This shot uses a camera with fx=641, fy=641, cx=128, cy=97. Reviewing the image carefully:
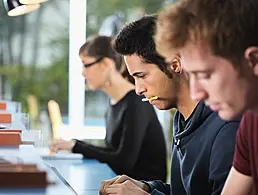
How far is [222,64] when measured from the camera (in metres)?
1.34

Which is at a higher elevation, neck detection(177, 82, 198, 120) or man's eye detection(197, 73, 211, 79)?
man's eye detection(197, 73, 211, 79)

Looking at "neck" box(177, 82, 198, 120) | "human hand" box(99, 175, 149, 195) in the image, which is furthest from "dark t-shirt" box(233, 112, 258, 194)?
"human hand" box(99, 175, 149, 195)

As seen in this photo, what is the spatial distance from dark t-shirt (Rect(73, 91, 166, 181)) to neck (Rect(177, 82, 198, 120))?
1369 millimetres

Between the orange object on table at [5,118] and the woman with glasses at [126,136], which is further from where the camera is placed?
the woman with glasses at [126,136]

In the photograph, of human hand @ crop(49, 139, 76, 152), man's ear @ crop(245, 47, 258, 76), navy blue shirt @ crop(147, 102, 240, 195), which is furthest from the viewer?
human hand @ crop(49, 139, 76, 152)

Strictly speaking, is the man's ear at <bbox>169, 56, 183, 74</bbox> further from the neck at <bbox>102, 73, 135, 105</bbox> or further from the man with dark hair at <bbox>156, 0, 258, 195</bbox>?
the neck at <bbox>102, 73, 135, 105</bbox>

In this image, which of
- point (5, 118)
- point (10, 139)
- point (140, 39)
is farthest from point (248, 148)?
point (5, 118)

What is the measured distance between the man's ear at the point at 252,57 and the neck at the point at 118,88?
7.96ft

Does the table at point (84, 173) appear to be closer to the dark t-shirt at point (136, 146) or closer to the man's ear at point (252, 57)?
the dark t-shirt at point (136, 146)

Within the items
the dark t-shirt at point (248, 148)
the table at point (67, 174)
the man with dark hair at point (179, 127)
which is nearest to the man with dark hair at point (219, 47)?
the dark t-shirt at point (248, 148)

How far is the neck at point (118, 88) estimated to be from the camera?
3.76 m

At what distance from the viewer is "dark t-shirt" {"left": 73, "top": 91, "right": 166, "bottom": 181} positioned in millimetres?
3531

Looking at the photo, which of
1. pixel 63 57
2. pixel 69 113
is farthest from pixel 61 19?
pixel 69 113

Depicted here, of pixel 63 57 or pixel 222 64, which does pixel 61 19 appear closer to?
pixel 63 57
